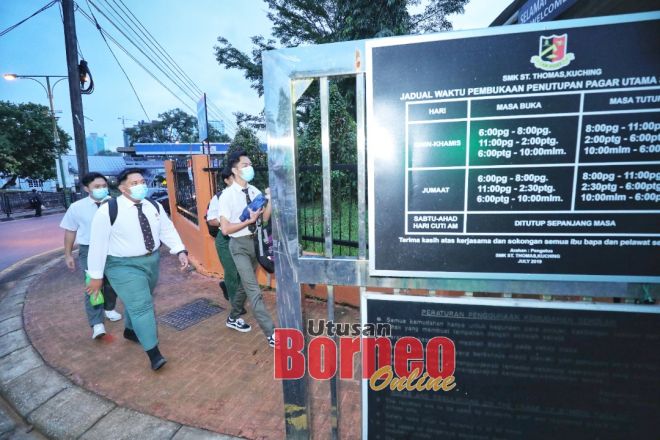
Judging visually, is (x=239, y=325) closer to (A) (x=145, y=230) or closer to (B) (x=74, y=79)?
(A) (x=145, y=230)

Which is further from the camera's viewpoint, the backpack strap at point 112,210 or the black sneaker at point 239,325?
the black sneaker at point 239,325

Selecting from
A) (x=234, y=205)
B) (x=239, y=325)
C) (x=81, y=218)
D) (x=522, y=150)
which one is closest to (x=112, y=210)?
(x=234, y=205)

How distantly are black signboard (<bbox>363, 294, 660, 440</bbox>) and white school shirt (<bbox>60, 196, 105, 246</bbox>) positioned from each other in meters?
3.92

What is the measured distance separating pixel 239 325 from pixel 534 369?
3293 millimetres

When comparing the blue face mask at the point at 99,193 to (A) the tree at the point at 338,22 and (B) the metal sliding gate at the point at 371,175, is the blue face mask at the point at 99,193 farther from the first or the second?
(A) the tree at the point at 338,22

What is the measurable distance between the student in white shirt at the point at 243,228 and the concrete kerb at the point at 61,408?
1209 millimetres

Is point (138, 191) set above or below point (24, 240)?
above

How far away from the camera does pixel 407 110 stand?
4.75ft

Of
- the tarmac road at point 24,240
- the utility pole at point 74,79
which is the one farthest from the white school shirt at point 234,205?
the tarmac road at point 24,240

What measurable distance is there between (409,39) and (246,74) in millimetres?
18208

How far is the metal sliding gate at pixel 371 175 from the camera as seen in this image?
1339 mm

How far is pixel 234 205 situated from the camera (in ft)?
11.5

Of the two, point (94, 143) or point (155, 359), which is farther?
point (94, 143)

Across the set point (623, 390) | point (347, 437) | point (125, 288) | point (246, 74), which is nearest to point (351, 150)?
point (125, 288)
